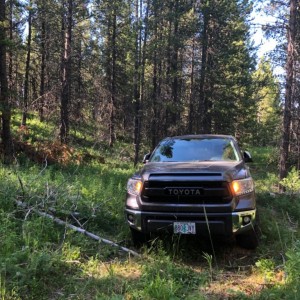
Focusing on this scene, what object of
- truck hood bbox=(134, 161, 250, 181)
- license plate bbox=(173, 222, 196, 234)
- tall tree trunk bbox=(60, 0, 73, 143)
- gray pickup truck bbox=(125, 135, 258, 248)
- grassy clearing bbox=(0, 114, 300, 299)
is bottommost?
grassy clearing bbox=(0, 114, 300, 299)

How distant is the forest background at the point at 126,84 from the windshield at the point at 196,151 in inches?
60.3

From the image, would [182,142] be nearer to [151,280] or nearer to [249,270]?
[249,270]

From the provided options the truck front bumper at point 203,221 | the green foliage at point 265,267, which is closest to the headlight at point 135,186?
the truck front bumper at point 203,221

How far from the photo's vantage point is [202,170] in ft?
17.8

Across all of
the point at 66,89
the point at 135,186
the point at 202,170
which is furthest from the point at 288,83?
the point at 135,186

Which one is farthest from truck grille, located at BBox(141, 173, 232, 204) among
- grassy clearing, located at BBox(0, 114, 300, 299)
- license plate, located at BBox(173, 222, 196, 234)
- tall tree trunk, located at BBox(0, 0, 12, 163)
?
tall tree trunk, located at BBox(0, 0, 12, 163)

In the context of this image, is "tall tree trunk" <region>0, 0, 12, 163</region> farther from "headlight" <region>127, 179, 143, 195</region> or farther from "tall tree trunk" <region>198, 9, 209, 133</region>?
"tall tree trunk" <region>198, 9, 209, 133</region>

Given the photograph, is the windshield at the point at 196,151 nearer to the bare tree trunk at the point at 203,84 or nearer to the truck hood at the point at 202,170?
the truck hood at the point at 202,170

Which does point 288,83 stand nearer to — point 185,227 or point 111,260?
point 185,227

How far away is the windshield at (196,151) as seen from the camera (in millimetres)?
6664

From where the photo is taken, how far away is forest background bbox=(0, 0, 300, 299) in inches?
553

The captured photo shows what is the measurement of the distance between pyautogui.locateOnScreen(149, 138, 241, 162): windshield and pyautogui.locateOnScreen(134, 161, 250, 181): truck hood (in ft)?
1.94

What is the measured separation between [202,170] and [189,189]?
1.22 feet

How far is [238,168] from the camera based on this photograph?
5.80 metres
